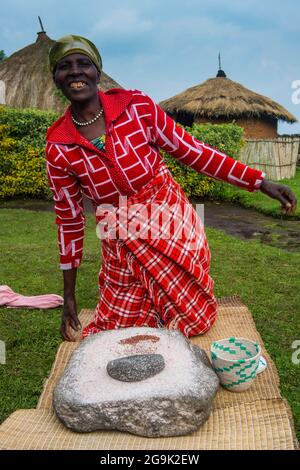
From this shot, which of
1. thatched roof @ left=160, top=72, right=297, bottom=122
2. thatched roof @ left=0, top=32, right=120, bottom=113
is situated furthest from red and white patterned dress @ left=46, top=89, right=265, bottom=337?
thatched roof @ left=160, top=72, right=297, bottom=122

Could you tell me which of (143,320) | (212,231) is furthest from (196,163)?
(212,231)

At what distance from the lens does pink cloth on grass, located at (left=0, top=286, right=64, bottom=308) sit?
193 inches

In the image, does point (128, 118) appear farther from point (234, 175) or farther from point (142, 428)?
point (142, 428)

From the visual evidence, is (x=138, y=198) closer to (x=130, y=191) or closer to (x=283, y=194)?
(x=130, y=191)

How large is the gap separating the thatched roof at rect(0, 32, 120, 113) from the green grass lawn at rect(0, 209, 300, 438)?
362 inches

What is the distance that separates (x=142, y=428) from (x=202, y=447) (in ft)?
0.93

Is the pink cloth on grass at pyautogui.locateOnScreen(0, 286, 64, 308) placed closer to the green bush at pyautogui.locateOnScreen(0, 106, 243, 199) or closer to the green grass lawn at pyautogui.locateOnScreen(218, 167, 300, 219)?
the green grass lawn at pyautogui.locateOnScreen(218, 167, 300, 219)

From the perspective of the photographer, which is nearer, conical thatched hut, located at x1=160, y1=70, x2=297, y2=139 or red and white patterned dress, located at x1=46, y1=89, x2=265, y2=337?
red and white patterned dress, located at x1=46, y1=89, x2=265, y2=337

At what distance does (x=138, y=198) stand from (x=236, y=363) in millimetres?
1098

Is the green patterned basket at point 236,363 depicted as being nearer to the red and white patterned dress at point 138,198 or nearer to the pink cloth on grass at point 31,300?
the red and white patterned dress at point 138,198

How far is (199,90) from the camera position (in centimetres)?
1848

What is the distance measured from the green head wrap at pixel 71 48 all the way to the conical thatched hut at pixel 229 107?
14846mm

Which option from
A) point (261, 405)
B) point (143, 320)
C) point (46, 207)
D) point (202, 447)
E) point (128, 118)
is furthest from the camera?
point (46, 207)

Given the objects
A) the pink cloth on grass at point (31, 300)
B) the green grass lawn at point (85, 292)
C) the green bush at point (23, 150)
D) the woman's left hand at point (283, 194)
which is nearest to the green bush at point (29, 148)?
the green bush at point (23, 150)
